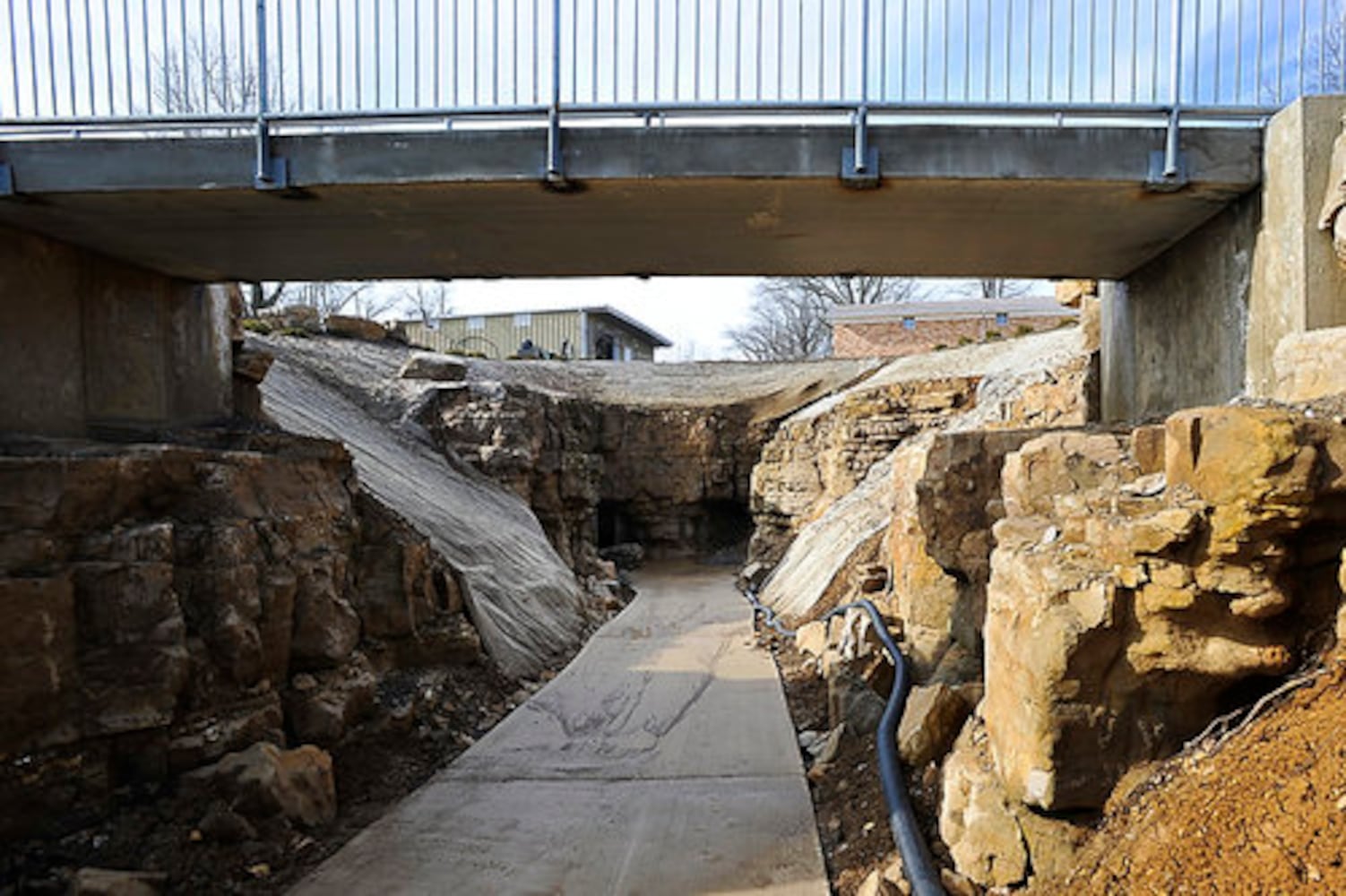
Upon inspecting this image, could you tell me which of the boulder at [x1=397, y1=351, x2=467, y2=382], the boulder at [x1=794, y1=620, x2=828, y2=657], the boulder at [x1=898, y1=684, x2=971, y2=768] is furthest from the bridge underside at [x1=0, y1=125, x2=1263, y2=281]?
the boulder at [x1=397, y1=351, x2=467, y2=382]

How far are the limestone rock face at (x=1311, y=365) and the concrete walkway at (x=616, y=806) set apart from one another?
3.86m

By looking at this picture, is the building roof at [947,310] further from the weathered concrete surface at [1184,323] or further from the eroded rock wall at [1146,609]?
the eroded rock wall at [1146,609]

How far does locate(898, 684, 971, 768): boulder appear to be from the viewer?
482cm

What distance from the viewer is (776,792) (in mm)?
5684

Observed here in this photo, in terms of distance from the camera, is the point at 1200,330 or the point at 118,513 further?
the point at 1200,330

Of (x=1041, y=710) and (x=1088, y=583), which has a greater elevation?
(x=1088, y=583)

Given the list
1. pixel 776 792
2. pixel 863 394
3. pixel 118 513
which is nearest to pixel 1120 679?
pixel 776 792

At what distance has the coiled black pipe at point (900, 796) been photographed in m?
3.67

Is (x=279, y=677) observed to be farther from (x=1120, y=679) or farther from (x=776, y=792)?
(x=1120, y=679)

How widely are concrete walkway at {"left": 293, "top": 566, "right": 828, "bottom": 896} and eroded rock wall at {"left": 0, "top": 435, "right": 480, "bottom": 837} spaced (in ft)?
4.40

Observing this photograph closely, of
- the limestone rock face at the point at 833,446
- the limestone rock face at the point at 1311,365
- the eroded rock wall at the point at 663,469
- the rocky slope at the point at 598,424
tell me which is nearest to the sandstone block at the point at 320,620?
the limestone rock face at the point at 1311,365

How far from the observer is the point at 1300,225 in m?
4.80

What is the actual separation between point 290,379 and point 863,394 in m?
11.9

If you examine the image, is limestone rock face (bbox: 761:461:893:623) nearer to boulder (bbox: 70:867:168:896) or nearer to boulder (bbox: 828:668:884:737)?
boulder (bbox: 828:668:884:737)
